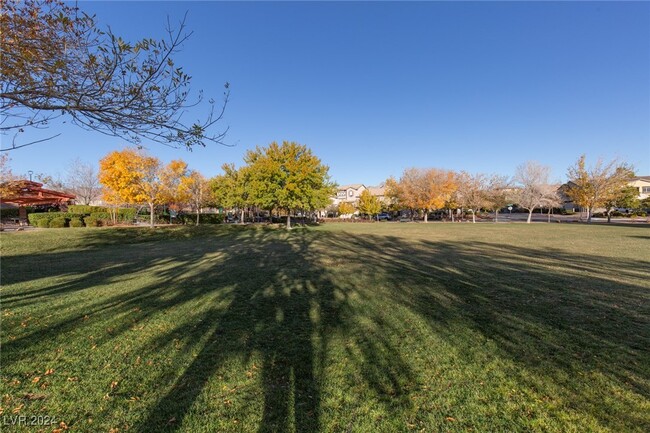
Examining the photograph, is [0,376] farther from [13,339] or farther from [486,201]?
[486,201]

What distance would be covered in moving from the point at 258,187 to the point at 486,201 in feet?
131

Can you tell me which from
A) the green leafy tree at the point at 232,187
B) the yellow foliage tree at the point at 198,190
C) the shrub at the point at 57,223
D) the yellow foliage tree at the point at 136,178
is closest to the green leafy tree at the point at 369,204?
the green leafy tree at the point at 232,187

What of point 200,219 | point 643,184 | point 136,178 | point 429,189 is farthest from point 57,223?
point 643,184

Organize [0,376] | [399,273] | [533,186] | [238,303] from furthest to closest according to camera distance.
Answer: [533,186] → [399,273] → [238,303] → [0,376]

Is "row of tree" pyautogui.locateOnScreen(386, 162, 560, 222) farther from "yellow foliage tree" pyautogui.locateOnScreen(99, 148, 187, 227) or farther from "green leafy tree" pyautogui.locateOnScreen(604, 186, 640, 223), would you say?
"yellow foliage tree" pyautogui.locateOnScreen(99, 148, 187, 227)

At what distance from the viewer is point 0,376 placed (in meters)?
3.36

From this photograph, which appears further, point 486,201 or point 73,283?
point 486,201

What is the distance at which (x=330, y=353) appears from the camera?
3945 millimetres

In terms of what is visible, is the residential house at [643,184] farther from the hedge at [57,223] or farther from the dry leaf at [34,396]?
the hedge at [57,223]

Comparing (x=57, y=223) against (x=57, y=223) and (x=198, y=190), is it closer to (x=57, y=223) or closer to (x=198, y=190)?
(x=57, y=223)

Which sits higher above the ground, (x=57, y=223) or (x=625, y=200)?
(x=625, y=200)

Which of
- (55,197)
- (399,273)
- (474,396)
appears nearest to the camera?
(474,396)

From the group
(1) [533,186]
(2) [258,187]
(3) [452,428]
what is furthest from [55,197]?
(1) [533,186]

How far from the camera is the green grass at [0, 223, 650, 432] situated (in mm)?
2727
